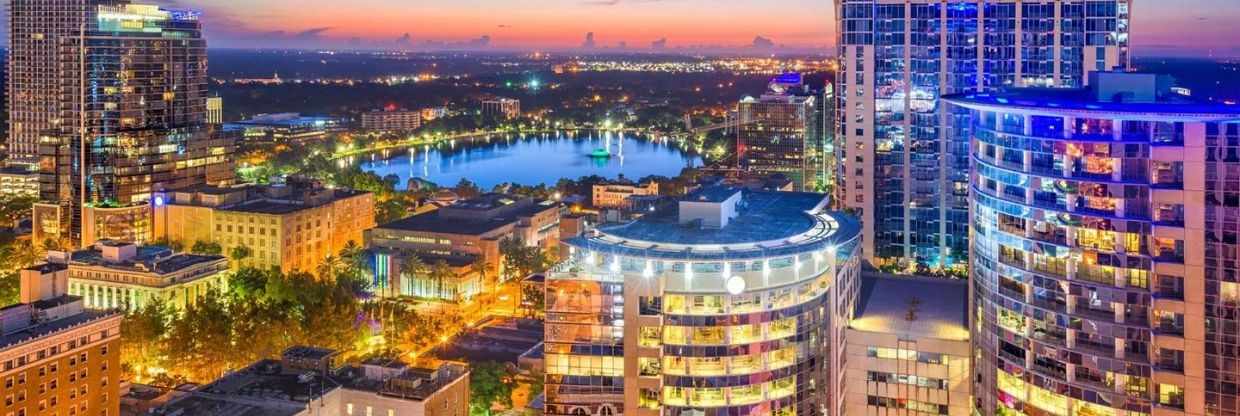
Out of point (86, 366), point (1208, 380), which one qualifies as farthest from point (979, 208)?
point (86, 366)

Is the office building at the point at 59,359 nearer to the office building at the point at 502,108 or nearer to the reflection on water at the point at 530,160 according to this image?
the reflection on water at the point at 530,160

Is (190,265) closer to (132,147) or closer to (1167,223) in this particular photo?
(132,147)

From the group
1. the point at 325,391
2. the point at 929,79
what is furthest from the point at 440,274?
the point at 929,79

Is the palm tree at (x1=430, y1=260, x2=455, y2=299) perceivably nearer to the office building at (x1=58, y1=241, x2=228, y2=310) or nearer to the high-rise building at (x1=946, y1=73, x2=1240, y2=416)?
the office building at (x1=58, y1=241, x2=228, y2=310)

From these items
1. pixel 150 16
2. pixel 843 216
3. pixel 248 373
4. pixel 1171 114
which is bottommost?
pixel 248 373

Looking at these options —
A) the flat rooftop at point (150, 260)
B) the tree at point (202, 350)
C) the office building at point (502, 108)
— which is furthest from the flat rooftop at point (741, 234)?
the office building at point (502, 108)

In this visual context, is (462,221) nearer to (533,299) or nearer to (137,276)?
(533,299)
